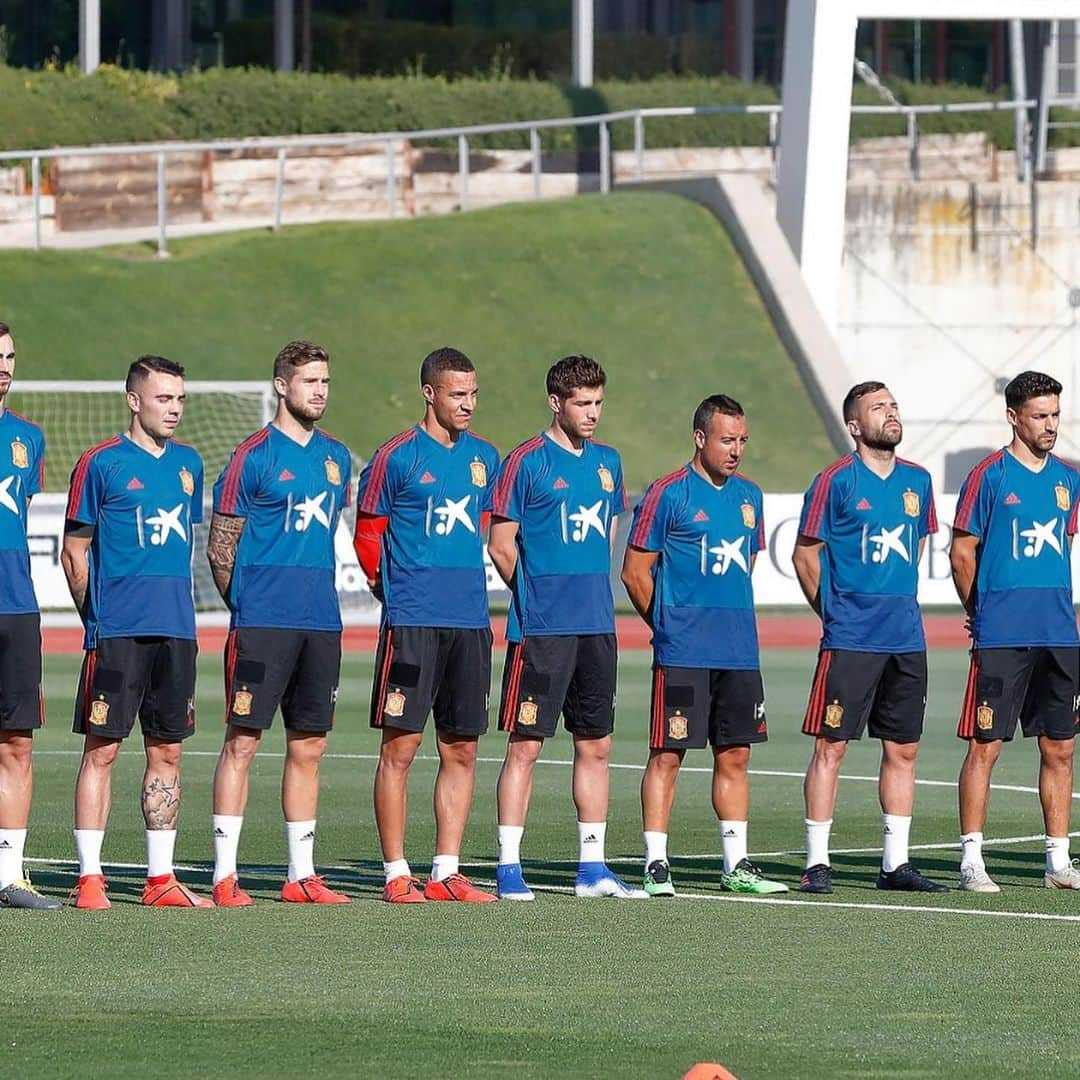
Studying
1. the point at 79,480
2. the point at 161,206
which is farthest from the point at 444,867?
the point at 161,206

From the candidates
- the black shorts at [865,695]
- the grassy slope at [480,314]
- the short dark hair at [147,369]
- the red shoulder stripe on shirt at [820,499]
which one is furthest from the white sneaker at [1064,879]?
the grassy slope at [480,314]

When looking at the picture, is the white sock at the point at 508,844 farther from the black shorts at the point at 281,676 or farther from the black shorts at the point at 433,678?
the black shorts at the point at 281,676

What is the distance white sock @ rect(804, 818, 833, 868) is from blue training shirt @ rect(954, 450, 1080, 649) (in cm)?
111

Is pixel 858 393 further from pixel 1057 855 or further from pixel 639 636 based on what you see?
pixel 639 636

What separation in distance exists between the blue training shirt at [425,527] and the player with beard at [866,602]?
1524 mm

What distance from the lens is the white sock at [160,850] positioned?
987cm

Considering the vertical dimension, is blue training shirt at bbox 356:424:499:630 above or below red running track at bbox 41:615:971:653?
above

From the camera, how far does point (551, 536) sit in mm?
10375

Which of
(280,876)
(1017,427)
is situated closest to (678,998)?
(280,876)

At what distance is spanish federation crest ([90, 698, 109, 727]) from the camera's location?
387 inches

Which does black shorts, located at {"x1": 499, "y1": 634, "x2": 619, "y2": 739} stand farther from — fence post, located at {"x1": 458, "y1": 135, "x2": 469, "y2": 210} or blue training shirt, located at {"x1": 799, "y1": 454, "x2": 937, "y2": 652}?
fence post, located at {"x1": 458, "y1": 135, "x2": 469, "y2": 210}

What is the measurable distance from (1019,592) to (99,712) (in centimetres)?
395

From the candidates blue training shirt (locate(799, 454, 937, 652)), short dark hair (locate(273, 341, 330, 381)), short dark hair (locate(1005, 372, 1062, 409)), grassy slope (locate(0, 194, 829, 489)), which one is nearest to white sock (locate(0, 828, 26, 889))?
short dark hair (locate(273, 341, 330, 381))

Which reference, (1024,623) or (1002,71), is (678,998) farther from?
(1002,71)
